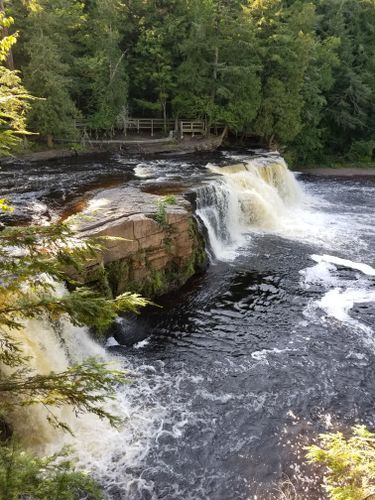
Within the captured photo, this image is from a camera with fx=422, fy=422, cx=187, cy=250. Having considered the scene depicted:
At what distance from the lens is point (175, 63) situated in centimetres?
2555

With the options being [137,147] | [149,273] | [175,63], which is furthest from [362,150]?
[149,273]

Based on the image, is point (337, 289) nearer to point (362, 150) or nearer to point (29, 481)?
point (29, 481)

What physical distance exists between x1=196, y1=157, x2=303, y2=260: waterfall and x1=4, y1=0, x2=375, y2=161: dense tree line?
530 cm

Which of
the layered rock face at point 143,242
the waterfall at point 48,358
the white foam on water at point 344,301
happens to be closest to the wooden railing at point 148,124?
the layered rock face at point 143,242

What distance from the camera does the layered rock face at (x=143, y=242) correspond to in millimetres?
10844

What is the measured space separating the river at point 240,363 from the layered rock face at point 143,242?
63 centimetres

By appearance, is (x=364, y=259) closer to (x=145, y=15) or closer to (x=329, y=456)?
(x=329, y=456)

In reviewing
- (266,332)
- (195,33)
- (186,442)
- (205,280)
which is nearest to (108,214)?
(205,280)

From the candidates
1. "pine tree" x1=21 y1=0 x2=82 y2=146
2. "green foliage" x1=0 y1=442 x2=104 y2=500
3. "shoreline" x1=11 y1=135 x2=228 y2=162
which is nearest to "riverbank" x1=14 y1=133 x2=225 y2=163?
"shoreline" x1=11 y1=135 x2=228 y2=162

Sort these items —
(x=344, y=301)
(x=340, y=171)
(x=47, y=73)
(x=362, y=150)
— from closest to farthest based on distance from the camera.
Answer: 1. (x=344, y=301)
2. (x=47, y=73)
3. (x=340, y=171)
4. (x=362, y=150)

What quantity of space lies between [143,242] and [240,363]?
418 centimetres

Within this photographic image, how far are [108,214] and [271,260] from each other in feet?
19.8

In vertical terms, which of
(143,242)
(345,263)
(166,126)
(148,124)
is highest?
(148,124)

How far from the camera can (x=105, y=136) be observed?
80.4 feet
